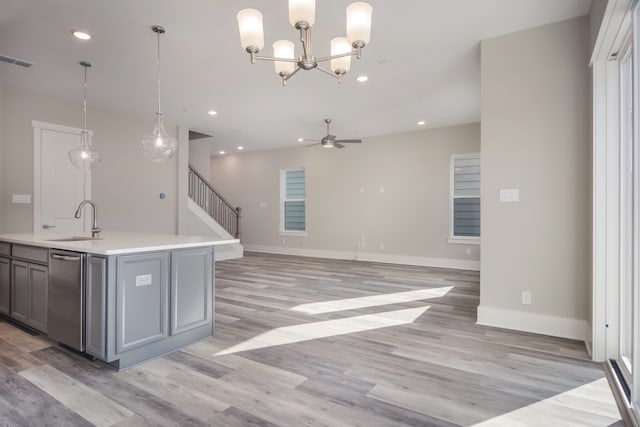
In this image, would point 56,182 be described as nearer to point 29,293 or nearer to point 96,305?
point 29,293

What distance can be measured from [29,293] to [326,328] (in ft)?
9.32

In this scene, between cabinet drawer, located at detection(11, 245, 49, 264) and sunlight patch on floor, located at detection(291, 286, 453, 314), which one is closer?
cabinet drawer, located at detection(11, 245, 49, 264)

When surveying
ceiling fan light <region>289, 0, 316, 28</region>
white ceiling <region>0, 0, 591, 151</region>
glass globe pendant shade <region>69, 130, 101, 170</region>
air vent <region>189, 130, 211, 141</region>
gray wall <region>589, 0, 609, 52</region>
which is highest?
air vent <region>189, 130, 211, 141</region>

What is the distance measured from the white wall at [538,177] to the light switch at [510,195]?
0.15 feet

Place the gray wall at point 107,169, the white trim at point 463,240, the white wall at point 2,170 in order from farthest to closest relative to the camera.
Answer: the white trim at point 463,240 < the gray wall at point 107,169 < the white wall at point 2,170

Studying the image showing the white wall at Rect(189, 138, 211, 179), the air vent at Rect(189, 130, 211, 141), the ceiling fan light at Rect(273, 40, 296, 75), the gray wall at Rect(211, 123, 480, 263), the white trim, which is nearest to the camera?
the ceiling fan light at Rect(273, 40, 296, 75)

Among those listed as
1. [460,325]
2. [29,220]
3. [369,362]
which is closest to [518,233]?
[460,325]

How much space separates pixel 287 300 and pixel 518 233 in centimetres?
285

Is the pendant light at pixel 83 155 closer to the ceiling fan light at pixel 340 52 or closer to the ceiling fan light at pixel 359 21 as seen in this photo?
the ceiling fan light at pixel 340 52

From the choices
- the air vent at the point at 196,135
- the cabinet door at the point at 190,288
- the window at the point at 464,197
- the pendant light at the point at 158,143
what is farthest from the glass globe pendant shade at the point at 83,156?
the window at the point at 464,197

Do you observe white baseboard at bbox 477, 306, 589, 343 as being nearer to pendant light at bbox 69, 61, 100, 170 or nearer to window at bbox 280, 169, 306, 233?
pendant light at bbox 69, 61, 100, 170

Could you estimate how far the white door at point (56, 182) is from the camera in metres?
5.15

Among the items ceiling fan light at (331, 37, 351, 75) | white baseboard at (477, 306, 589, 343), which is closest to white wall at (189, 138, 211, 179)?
ceiling fan light at (331, 37, 351, 75)

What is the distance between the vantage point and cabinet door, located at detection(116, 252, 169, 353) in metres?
2.44
